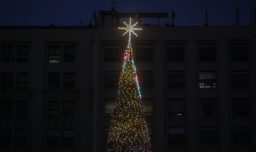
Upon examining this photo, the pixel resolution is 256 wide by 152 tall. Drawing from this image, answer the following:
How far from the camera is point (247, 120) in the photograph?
5591cm

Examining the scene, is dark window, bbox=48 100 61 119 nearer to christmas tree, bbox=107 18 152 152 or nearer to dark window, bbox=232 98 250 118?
christmas tree, bbox=107 18 152 152

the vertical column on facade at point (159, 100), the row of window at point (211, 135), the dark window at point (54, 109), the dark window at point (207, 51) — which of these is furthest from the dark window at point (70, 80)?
the dark window at point (207, 51)

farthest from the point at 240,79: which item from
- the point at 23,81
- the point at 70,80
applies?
the point at 23,81

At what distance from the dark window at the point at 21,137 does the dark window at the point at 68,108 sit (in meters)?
4.25

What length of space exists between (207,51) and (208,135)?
811 centimetres

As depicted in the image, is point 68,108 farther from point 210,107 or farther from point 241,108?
point 241,108

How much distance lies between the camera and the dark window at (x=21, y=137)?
56.5 m

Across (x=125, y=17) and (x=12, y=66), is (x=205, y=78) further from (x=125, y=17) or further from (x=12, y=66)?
(x=12, y=66)

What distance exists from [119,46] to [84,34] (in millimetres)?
3641

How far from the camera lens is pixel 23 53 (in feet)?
190

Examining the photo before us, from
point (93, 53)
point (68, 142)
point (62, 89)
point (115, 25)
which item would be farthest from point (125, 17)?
point (68, 142)

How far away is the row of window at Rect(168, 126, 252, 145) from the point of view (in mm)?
55625

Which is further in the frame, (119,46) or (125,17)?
(125,17)

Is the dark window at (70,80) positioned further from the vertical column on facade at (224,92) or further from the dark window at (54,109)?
the vertical column on facade at (224,92)
